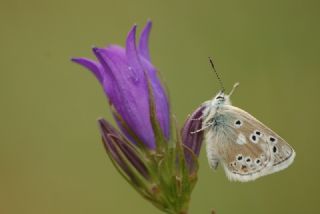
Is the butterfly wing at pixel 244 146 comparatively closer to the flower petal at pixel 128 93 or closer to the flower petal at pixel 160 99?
the flower petal at pixel 160 99

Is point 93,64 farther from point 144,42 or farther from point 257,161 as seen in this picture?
point 257,161

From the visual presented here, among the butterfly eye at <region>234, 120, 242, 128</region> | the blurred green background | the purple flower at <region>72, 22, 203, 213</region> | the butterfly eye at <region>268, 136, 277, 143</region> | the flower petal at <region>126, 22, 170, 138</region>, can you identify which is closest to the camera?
the purple flower at <region>72, 22, 203, 213</region>

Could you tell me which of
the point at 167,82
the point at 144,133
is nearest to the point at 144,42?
the point at 144,133

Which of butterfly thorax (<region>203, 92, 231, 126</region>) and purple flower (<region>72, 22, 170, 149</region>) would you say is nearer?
purple flower (<region>72, 22, 170, 149</region>)

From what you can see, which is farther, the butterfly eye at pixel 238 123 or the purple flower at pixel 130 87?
the butterfly eye at pixel 238 123

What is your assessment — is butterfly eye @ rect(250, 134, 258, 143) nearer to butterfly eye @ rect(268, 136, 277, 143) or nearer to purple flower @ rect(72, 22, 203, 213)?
butterfly eye @ rect(268, 136, 277, 143)

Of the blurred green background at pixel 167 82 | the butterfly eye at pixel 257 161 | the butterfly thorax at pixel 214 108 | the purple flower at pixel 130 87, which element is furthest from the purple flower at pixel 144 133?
the blurred green background at pixel 167 82

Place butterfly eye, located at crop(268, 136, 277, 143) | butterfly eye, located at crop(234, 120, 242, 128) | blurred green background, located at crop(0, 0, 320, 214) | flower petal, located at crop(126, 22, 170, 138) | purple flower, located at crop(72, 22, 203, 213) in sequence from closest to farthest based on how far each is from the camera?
purple flower, located at crop(72, 22, 203, 213) < flower petal, located at crop(126, 22, 170, 138) < butterfly eye, located at crop(268, 136, 277, 143) < butterfly eye, located at crop(234, 120, 242, 128) < blurred green background, located at crop(0, 0, 320, 214)

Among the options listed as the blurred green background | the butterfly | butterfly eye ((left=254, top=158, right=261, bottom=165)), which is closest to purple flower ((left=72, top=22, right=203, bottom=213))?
the butterfly
